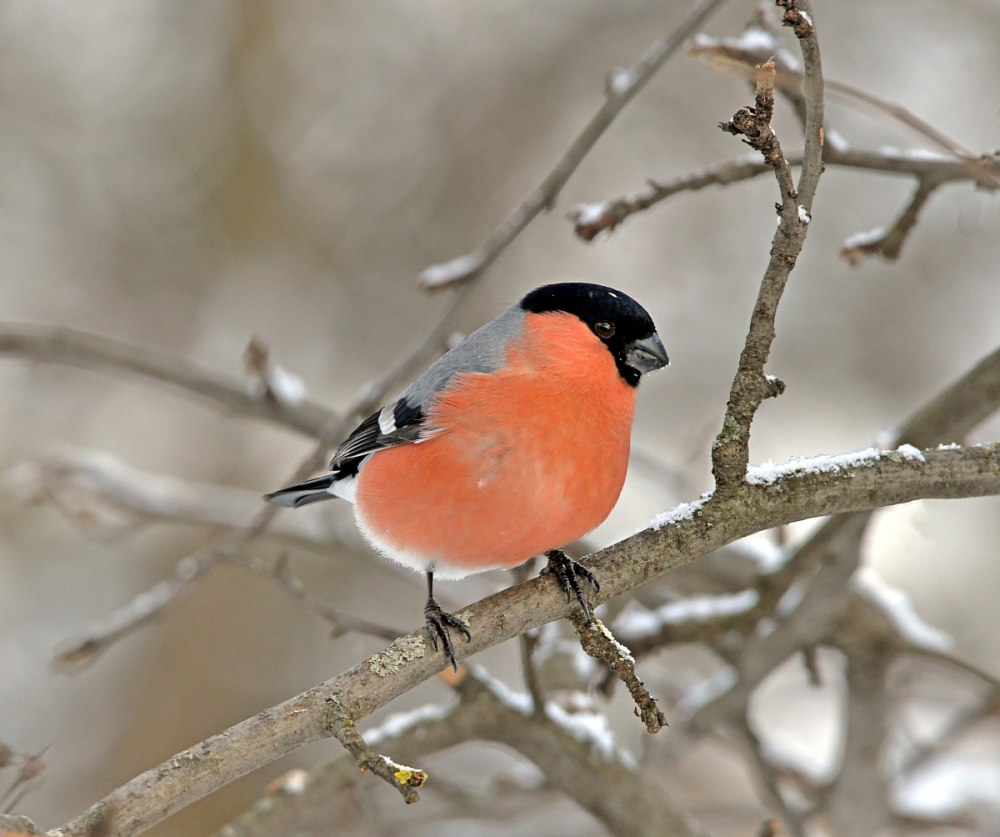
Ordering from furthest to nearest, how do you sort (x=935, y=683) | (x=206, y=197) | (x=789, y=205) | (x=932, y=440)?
(x=206, y=197)
(x=935, y=683)
(x=932, y=440)
(x=789, y=205)

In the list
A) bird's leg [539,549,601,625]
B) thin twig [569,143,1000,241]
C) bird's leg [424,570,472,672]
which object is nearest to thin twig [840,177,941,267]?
thin twig [569,143,1000,241]

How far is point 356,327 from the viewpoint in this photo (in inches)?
345

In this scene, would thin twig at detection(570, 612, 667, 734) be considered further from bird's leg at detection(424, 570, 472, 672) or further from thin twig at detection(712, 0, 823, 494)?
thin twig at detection(712, 0, 823, 494)

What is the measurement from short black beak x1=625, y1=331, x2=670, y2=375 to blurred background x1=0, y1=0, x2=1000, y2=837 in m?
4.86

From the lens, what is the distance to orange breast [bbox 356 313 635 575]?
9.95 feet

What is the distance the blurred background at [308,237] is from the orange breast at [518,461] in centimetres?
485

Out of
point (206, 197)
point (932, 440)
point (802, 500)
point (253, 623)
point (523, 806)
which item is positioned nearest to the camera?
point (802, 500)

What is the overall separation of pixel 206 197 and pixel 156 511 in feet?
13.6

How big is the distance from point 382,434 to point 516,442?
66cm

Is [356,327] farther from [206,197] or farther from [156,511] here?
[156,511]

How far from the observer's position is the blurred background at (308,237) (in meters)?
8.27

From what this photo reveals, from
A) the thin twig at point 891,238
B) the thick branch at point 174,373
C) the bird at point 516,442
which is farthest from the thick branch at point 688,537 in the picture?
the thick branch at point 174,373

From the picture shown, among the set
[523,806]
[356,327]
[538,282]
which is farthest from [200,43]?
[523,806]

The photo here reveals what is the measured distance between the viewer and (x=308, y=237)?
349 inches
